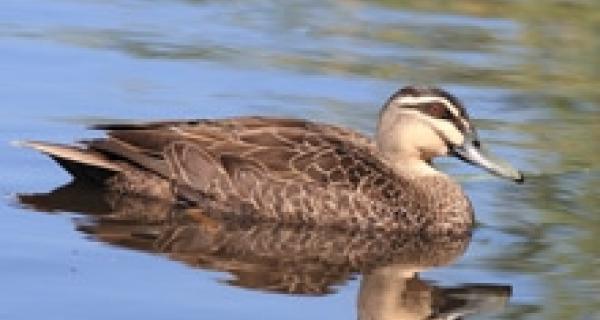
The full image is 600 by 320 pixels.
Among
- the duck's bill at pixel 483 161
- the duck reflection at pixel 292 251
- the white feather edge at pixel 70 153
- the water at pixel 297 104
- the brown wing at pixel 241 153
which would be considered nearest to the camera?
the water at pixel 297 104

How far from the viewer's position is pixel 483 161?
547 inches

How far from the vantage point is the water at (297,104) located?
11.7 m

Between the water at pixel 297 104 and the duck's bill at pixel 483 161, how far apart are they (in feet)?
0.63

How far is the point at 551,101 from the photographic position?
54.0 feet

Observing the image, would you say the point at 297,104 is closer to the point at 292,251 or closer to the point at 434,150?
the point at 434,150

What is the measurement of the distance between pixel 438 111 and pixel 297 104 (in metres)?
1.89

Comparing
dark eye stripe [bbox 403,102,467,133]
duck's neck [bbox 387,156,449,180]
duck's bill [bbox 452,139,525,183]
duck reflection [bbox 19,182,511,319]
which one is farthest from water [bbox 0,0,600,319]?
dark eye stripe [bbox 403,102,467,133]

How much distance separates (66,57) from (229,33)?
1.68 metres

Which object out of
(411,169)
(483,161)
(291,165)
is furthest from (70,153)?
(483,161)

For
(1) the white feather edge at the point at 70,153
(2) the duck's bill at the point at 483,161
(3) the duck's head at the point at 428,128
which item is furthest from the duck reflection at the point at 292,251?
(3) the duck's head at the point at 428,128

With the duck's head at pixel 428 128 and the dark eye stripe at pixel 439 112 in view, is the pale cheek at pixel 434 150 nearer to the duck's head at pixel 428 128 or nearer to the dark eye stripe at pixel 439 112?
the duck's head at pixel 428 128

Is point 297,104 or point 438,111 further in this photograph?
point 297,104

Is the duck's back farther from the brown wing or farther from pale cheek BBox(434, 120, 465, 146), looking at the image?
pale cheek BBox(434, 120, 465, 146)

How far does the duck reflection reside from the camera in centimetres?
1190
